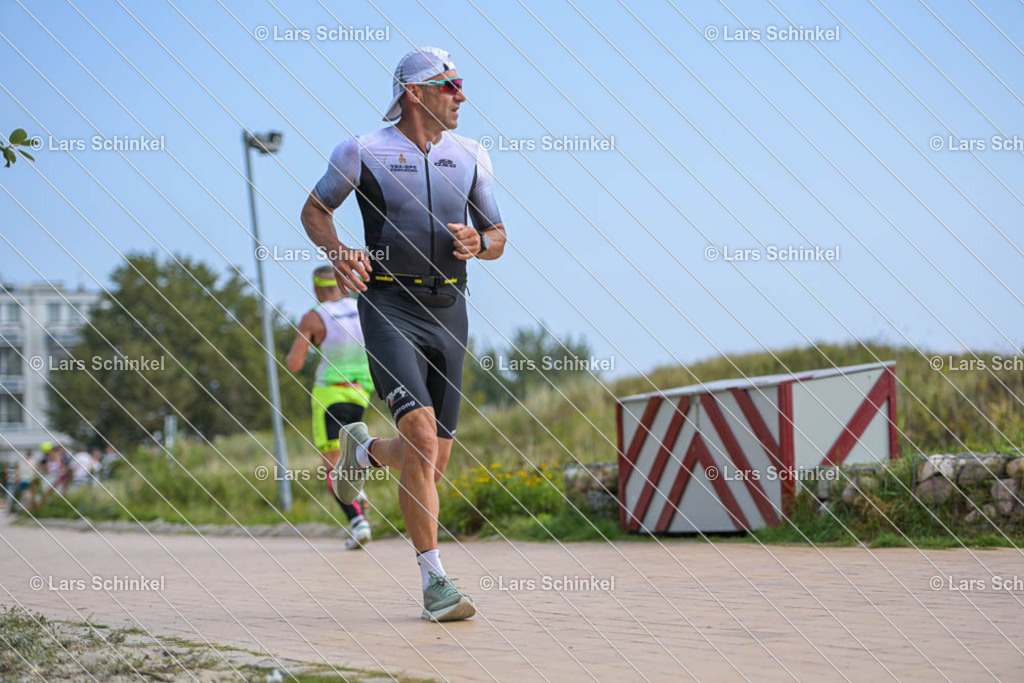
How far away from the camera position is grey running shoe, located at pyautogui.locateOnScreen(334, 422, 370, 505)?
589 centimetres

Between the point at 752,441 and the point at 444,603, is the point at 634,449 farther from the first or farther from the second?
the point at 444,603

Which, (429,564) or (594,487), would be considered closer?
(429,564)

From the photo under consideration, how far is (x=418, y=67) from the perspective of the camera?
17.8 ft

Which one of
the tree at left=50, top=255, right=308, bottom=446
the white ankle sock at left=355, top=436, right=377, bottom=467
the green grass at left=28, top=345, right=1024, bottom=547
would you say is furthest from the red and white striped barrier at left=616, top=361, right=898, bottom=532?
the tree at left=50, top=255, right=308, bottom=446

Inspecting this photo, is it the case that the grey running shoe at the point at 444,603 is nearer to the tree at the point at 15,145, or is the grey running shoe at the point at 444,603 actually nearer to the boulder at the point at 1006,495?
the tree at the point at 15,145

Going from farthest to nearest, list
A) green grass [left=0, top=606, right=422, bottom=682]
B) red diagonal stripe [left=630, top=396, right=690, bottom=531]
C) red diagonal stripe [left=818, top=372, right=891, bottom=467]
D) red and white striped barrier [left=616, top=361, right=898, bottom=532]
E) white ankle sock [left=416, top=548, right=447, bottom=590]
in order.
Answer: red diagonal stripe [left=630, top=396, right=690, bottom=531] < red diagonal stripe [left=818, top=372, right=891, bottom=467] < red and white striped barrier [left=616, top=361, right=898, bottom=532] < white ankle sock [left=416, top=548, right=447, bottom=590] < green grass [left=0, top=606, right=422, bottom=682]

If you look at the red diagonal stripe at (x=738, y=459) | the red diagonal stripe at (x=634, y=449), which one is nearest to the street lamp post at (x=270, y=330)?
the red diagonal stripe at (x=634, y=449)

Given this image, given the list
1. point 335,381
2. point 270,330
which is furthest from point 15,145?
point 270,330

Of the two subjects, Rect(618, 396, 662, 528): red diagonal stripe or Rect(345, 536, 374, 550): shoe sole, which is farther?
Rect(345, 536, 374, 550): shoe sole

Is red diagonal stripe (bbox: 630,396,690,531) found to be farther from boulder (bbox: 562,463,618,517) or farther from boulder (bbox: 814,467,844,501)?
boulder (bbox: 814,467,844,501)

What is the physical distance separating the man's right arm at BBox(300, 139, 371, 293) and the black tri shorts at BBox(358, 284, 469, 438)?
16 cm

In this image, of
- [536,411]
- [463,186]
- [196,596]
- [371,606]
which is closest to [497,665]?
[371,606]

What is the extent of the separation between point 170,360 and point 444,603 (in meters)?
56.5

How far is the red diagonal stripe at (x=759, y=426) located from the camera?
8462mm
